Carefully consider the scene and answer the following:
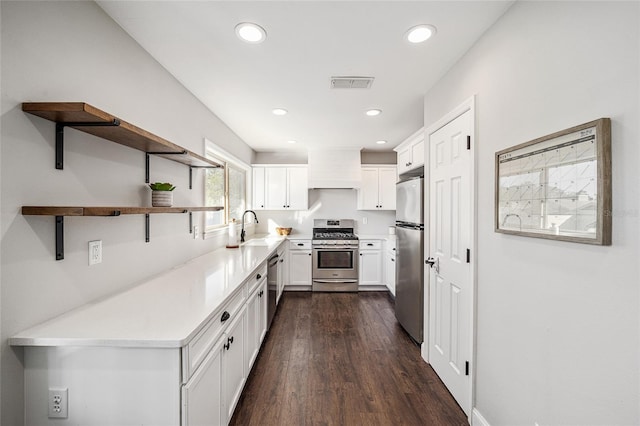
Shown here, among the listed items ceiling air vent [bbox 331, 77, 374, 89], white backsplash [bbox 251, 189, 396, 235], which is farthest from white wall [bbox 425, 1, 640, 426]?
white backsplash [bbox 251, 189, 396, 235]

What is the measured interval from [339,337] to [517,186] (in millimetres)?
2311

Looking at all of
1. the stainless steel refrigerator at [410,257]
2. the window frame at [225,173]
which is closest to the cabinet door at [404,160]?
the stainless steel refrigerator at [410,257]

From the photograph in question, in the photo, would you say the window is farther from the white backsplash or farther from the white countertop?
the white countertop

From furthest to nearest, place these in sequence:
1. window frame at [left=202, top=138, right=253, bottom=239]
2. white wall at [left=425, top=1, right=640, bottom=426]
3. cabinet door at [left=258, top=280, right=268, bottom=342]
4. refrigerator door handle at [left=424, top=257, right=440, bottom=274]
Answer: window frame at [left=202, top=138, right=253, bottom=239]
cabinet door at [left=258, top=280, right=268, bottom=342]
refrigerator door handle at [left=424, top=257, right=440, bottom=274]
white wall at [left=425, top=1, right=640, bottom=426]

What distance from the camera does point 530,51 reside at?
1265mm

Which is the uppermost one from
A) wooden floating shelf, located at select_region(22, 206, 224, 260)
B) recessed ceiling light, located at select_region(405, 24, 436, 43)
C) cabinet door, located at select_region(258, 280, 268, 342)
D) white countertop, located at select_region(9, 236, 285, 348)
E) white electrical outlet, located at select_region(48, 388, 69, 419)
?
recessed ceiling light, located at select_region(405, 24, 436, 43)

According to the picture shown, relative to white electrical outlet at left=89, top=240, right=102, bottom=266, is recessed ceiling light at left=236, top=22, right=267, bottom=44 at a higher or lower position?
higher

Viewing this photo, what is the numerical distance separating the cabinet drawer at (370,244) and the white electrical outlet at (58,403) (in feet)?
12.9

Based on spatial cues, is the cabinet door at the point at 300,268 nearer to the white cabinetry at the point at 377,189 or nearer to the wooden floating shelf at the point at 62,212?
the white cabinetry at the point at 377,189

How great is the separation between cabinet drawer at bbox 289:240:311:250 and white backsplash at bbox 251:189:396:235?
1.93 feet

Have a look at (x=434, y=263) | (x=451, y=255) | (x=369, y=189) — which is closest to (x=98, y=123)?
(x=451, y=255)

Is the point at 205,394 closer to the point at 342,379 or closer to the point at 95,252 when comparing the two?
the point at 95,252

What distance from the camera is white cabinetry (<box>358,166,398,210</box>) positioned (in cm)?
477

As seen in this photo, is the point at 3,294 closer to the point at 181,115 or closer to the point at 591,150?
the point at 181,115
